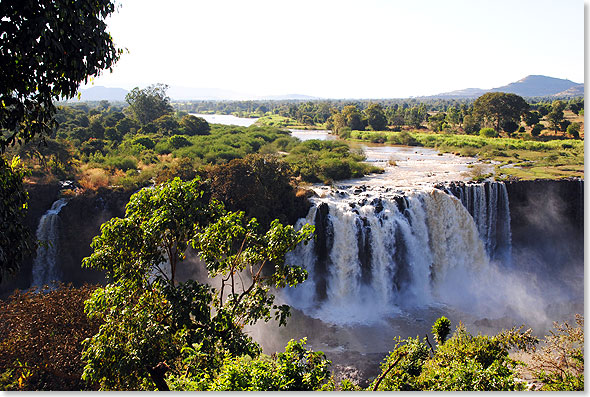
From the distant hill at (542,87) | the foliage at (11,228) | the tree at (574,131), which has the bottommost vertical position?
the foliage at (11,228)

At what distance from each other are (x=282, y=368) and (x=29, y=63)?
4600 millimetres

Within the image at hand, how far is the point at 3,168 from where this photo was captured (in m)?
5.57

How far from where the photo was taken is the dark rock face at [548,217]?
22.4 metres

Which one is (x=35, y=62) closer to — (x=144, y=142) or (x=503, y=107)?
(x=144, y=142)

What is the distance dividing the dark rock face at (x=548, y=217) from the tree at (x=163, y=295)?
19040 mm

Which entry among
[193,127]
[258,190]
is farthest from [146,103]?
[258,190]

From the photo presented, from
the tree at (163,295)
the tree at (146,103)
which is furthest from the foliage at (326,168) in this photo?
the tree at (146,103)

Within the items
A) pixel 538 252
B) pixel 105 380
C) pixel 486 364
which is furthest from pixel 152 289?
pixel 538 252

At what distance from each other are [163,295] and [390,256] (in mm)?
13816

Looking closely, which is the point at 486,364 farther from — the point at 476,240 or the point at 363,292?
the point at 476,240

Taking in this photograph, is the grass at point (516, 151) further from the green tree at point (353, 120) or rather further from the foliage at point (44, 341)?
the foliage at point (44, 341)

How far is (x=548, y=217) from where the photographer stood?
22703mm

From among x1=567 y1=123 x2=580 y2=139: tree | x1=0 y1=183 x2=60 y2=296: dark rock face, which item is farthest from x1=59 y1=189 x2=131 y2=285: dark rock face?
x1=567 y1=123 x2=580 y2=139: tree

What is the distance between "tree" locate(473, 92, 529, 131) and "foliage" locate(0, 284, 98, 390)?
4786cm
